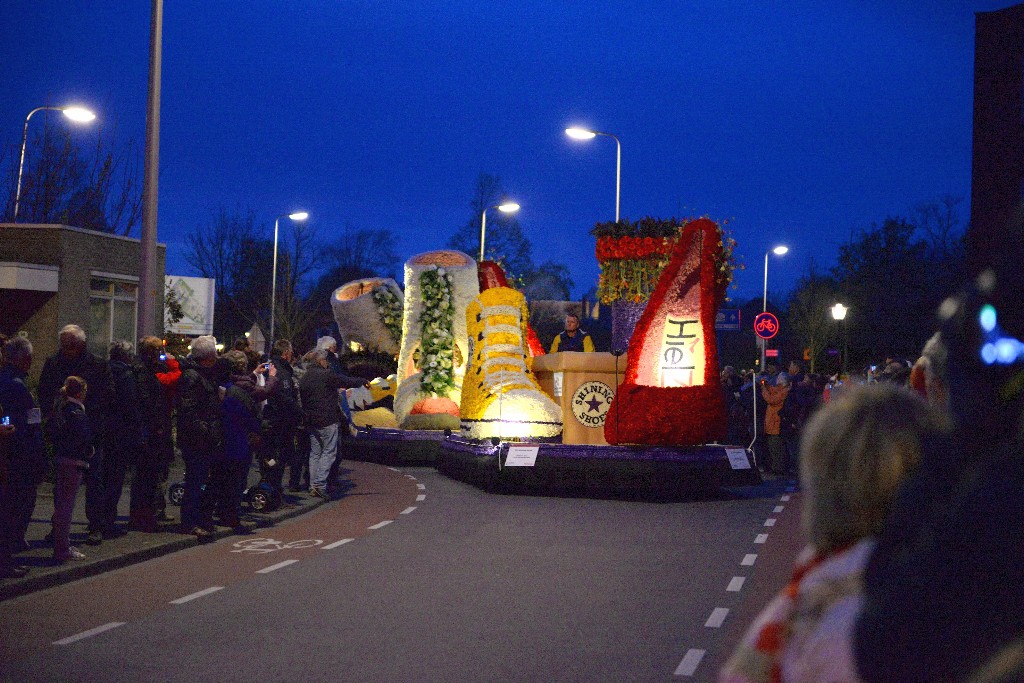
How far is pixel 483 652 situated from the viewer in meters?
7.15

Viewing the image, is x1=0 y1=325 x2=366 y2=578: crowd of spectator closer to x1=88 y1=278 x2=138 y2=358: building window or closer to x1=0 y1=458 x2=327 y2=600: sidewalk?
x1=0 y1=458 x2=327 y2=600: sidewalk

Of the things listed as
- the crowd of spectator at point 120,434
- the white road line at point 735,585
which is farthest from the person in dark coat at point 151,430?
the white road line at point 735,585

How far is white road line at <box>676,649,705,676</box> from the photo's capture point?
6682 millimetres

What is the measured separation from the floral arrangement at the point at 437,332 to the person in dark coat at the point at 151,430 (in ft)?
42.5

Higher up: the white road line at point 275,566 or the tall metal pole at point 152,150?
the tall metal pole at point 152,150

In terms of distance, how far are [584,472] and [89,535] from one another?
24.9ft

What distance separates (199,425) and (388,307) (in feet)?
70.8

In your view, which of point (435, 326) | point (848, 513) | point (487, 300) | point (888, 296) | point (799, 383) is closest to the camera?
point (848, 513)

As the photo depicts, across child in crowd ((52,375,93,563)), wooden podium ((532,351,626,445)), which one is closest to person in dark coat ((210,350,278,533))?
child in crowd ((52,375,93,563))

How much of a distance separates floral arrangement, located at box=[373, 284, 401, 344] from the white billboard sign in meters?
13.3

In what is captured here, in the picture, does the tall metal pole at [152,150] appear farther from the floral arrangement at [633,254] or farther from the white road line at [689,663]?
the white road line at [689,663]

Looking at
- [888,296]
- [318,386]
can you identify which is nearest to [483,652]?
[318,386]

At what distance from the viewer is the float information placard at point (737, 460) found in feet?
55.1

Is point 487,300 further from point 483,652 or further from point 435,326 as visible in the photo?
point 483,652
